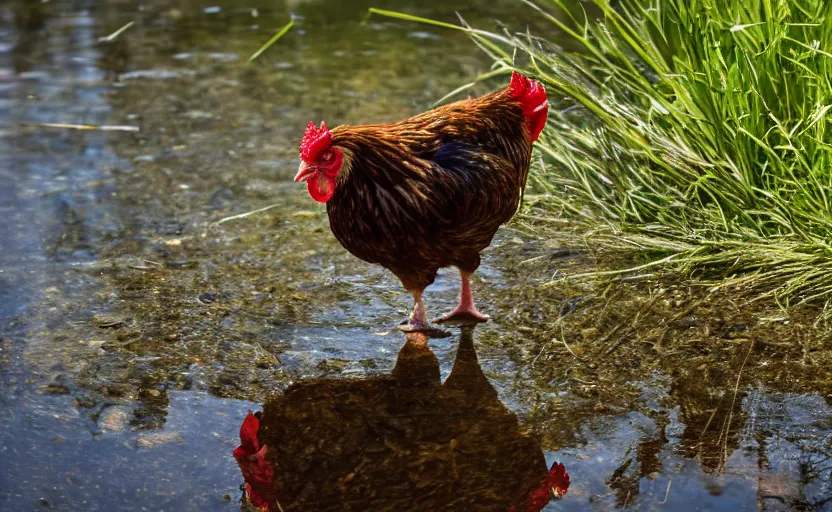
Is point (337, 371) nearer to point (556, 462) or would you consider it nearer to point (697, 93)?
point (556, 462)

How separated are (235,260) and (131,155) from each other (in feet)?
5.41

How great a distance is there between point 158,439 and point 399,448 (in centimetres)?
81

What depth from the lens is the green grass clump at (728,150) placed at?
389 centimetres

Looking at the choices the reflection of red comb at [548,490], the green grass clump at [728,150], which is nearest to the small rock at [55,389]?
the reflection of red comb at [548,490]

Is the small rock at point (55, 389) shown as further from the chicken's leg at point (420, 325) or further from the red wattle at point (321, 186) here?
the chicken's leg at point (420, 325)

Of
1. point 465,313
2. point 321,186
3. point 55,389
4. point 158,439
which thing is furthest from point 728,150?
point 55,389

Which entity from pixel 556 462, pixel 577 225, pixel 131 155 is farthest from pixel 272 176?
pixel 556 462

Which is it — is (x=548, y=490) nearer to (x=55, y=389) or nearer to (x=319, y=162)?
(x=319, y=162)

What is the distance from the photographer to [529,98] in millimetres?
3996

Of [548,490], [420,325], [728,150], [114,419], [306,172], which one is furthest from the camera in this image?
[728,150]

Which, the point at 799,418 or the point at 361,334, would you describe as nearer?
the point at 799,418

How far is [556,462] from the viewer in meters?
3.05

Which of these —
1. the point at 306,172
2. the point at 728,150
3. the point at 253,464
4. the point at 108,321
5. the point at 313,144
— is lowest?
the point at 108,321

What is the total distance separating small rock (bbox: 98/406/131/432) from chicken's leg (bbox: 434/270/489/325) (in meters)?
1.37
